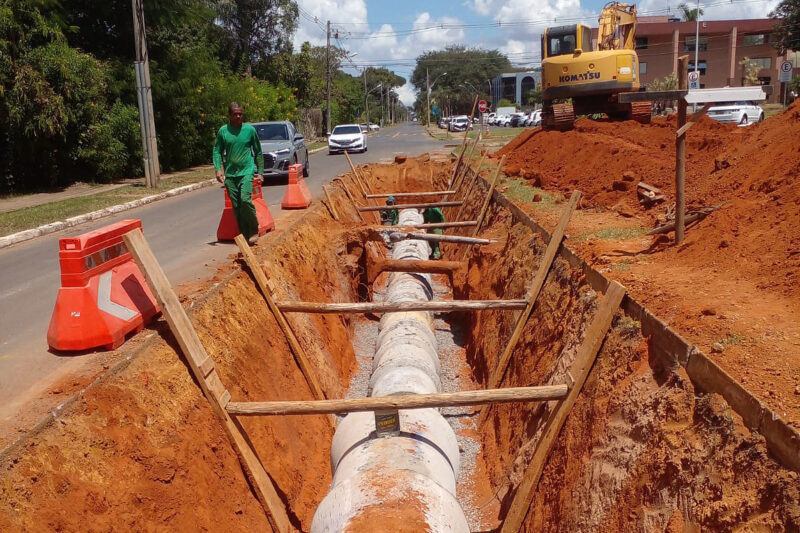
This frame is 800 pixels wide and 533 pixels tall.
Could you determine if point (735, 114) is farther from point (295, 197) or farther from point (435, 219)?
point (295, 197)

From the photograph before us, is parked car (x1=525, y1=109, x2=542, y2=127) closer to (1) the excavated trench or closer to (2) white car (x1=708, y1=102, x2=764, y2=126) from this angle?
(2) white car (x1=708, y1=102, x2=764, y2=126)

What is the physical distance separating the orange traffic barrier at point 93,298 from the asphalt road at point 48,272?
20 centimetres

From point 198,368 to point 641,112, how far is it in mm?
15433

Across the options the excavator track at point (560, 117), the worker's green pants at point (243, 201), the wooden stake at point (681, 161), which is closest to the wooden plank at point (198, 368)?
the worker's green pants at point (243, 201)

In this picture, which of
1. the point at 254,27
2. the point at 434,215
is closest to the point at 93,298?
the point at 434,215

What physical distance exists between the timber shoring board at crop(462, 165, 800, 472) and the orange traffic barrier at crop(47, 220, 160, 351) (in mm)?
3959

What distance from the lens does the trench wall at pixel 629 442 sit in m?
2.96

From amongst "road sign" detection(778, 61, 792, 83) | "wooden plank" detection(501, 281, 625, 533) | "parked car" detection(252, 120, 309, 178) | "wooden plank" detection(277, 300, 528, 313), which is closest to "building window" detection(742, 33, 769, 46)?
"road sign" detection(778, 61, 792, 83)

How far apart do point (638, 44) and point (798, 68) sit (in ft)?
45.6

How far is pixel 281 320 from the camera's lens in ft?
22.1

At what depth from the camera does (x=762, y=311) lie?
14.1 ft

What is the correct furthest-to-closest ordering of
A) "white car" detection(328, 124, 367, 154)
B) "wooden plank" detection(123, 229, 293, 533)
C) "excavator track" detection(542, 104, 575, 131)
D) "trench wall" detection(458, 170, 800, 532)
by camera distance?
"white car" detection(328, 124, 367, 154) → "excavator track" detection(542, 104, 575, 131) → "wooden plank" detection(123, 229, 293, 533) → "trench wall" detection(458, 170, 800, 532)

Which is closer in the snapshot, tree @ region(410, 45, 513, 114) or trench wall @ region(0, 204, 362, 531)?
trench wall @ region(0, 204, 362, 531)

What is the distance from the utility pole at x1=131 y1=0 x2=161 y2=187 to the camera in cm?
1638
